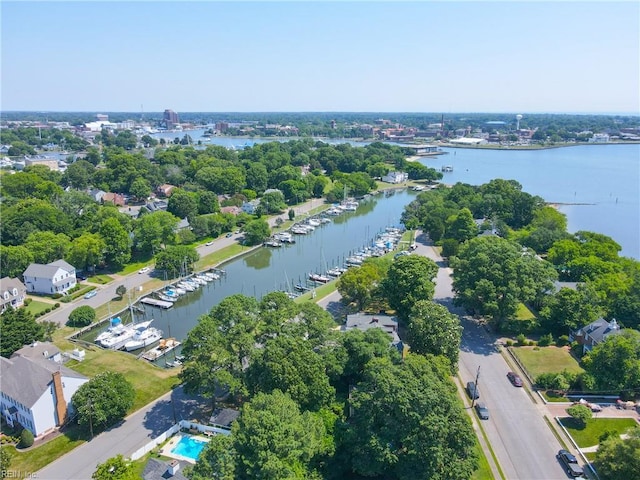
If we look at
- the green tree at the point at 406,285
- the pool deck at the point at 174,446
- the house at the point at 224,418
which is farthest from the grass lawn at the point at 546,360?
the pool deck at the point at 174,446

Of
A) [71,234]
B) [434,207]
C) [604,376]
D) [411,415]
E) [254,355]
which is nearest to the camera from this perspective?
[411,415]

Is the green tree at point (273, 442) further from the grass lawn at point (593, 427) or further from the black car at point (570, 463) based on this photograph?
the grass lawn at point (593, 427)

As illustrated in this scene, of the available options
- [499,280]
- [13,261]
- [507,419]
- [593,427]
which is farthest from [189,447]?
[13,261]

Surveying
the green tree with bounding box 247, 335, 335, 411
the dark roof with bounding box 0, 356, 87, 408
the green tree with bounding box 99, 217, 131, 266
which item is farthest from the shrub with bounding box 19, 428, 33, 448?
the green tree with bounding box 99, 217, 131, 266

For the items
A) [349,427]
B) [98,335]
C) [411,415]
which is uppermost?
[411,415]

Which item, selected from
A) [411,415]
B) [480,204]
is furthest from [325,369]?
[480,204]

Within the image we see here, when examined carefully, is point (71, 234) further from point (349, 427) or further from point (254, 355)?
point (349, 427)

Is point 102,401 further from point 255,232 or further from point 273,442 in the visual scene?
point 255,232
